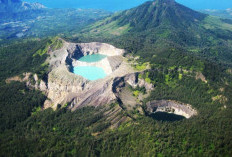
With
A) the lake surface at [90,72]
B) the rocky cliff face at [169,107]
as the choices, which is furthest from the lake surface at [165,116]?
the lake surface at [90,72]

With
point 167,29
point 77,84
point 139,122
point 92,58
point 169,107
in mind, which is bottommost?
point 169,107

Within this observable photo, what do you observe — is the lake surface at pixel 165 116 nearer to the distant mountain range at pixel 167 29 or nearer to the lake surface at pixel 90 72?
the lake surface at pixel 90 72

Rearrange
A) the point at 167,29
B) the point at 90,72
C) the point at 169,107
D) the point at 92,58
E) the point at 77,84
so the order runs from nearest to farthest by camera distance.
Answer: the point at 169,107 → the point at 77,84 → the point at 90,72 → the point at 92,58 → the point at 167,29

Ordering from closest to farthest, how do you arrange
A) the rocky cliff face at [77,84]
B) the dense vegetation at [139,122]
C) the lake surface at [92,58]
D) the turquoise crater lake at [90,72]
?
the dense vegetation at [139,122] < the rocky cliff face at [77,84] < the turquoise crater lake at [90,72] < the lake surface at [92,58]

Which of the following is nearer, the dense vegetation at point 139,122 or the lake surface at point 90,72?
the dense vegetation at point 139,122

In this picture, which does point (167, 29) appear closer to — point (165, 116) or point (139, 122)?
point (165, 116)

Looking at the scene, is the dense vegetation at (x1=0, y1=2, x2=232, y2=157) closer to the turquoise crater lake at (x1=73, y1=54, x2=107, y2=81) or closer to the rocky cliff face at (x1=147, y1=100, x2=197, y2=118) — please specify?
Result: the rocky cliff face at (x1=147, y1=100, x2=197, y2=118)

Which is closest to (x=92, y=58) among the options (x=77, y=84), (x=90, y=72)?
(x=90, y=72)

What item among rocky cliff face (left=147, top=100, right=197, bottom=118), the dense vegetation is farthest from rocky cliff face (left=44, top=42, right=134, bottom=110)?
rocky cliff face (left=147, top=100, right=197, bottom=118)

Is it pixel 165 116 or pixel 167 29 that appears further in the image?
pixel 167 29
